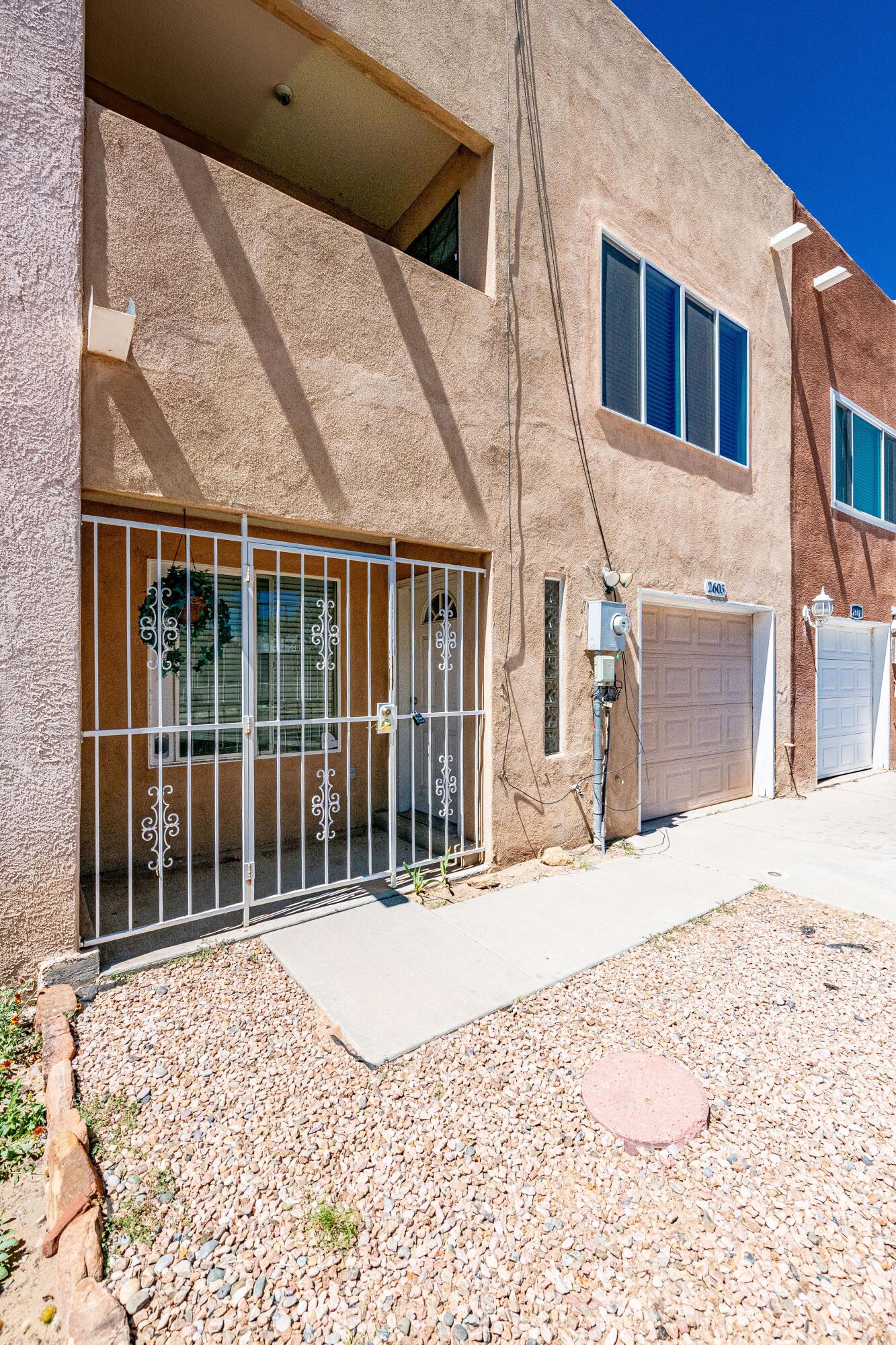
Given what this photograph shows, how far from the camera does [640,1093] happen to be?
9.18ft

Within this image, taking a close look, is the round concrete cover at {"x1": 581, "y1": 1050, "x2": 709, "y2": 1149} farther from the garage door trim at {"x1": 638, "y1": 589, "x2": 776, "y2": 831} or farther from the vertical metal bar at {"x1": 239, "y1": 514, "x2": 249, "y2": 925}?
the garage door trim at {"x1": 638, "y1": 589, "x2": 776, "y2": 831}

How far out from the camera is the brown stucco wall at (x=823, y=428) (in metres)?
9.13

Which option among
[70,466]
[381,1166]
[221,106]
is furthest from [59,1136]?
[221,106]

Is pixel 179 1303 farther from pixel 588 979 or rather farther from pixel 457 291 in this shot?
pixel 457 291

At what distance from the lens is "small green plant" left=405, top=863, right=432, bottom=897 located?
16.5 ft

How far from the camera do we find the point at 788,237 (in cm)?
826

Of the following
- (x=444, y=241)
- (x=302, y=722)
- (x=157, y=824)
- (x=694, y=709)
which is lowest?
(x=157, y=824)

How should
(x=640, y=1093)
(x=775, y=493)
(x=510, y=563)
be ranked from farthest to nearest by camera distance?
(x=775, y=493), (x=510, y=563), (x=640, y=1093)

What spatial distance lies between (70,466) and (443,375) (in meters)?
2.96

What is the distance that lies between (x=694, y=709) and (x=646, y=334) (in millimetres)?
4459

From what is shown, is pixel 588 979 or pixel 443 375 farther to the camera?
pixel 443 375

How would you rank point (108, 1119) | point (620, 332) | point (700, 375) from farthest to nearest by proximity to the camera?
1. point (700, 375)
2. point (620, 332)
3. point (108, 1119)

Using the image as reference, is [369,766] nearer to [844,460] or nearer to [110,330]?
[110,330]

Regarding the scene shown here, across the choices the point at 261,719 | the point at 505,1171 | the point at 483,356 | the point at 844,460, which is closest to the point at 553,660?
the point at 483,356
